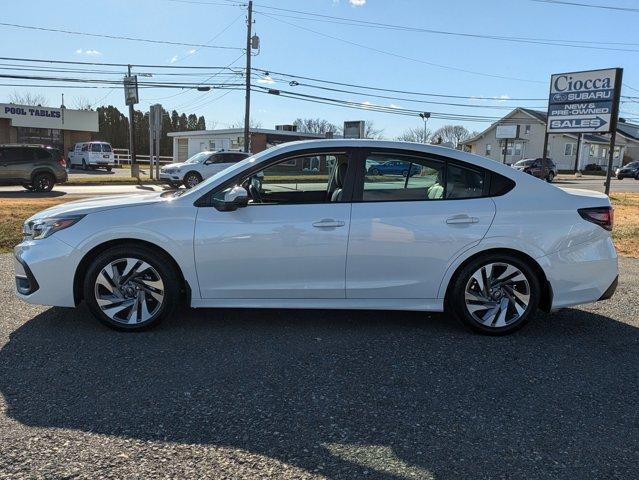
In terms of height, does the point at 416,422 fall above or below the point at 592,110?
below

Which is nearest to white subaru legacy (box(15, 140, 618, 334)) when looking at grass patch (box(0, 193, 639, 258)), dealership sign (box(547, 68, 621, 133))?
grass patch (box(0, 193, 639, 258))

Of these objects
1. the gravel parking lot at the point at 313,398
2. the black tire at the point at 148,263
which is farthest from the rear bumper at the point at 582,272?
the black tire at the point at 148,263

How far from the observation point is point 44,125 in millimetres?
47156

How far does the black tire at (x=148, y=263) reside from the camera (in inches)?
173

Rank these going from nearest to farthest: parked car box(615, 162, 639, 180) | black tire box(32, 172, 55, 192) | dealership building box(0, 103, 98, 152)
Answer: black tire box(32, 172, 55, 192)
dealership building box(0, 103, 98, 152)
parked car box(615, 162, 639, 180)

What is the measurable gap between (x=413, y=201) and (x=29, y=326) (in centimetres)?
346

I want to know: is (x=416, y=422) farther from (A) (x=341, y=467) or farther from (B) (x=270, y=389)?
(B) (x=270, y=389)

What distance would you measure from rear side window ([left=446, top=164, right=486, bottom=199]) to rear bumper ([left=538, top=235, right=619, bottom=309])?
0.80 m

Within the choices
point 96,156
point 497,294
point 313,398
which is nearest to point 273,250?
point 313,398

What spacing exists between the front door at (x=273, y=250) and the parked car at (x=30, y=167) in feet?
60.7

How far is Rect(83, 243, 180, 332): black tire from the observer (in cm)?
441

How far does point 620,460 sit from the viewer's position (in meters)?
2.83

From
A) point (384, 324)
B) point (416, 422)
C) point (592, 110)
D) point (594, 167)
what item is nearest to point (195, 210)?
point (384, 324)

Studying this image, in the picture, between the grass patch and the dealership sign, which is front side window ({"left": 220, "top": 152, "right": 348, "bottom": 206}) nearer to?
the grass patch
